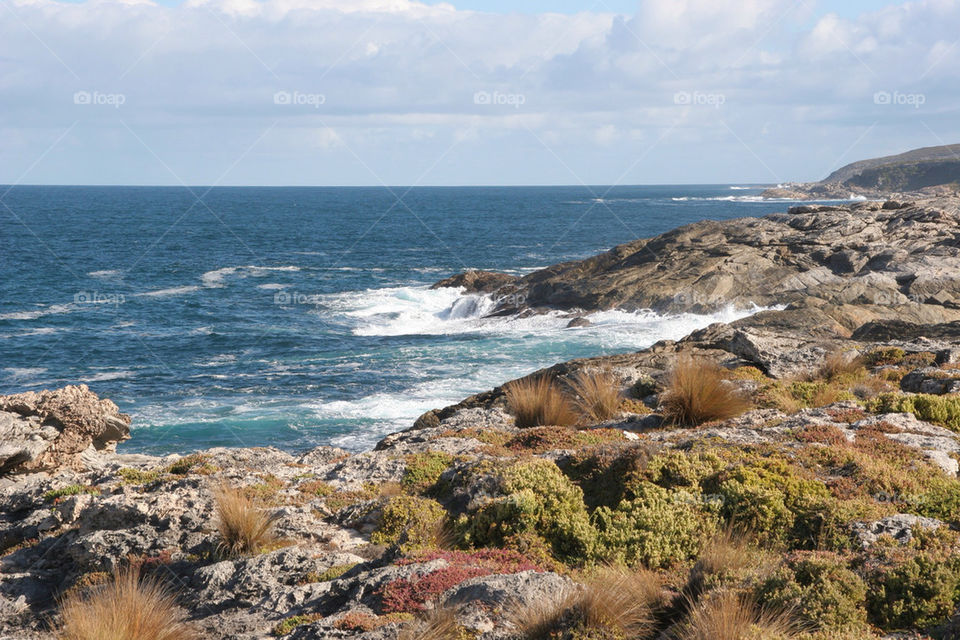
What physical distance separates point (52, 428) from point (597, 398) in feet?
35.8

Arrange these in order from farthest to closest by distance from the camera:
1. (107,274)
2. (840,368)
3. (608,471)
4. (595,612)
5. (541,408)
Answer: (107,274) < (840,368) < (541,408) < (608,471) < (595,612)

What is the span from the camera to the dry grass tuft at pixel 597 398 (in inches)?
612

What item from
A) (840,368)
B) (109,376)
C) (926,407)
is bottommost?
(109,376)

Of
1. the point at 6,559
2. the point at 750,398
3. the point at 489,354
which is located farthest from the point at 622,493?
the point at 489,354

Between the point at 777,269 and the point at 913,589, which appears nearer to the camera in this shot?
the point at 913,589

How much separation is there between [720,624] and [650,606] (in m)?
0.98

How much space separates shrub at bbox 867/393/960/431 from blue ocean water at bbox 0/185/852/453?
15.9 m

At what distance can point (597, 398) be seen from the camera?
52.1 feet

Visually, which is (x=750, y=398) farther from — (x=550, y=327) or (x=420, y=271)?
(x=420, y=271)

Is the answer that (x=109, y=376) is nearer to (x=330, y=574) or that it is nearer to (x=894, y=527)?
(x=330, y=574)

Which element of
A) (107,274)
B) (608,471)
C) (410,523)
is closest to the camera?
(410,523)

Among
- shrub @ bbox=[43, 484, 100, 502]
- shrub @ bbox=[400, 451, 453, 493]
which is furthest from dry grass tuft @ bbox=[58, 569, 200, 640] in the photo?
shrub @ bbox=[43, 484, 100, 502]

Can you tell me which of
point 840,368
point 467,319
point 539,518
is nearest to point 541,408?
point 539,518

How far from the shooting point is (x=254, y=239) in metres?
100
